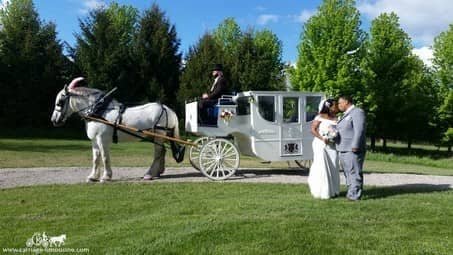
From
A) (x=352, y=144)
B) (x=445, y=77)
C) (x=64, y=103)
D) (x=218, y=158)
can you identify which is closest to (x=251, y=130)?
(x=218, y=158)

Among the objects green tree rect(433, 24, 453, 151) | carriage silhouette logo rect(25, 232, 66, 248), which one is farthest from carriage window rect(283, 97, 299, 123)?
green tree rect(433, 24, 453, 151)

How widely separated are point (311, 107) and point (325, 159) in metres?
3.90

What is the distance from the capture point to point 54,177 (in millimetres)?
12031

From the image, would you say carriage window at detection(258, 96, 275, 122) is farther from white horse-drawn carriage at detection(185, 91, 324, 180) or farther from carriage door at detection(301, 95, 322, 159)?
carriage door at detection(301, 95, 322, 159)

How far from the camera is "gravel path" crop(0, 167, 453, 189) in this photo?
37.0ft

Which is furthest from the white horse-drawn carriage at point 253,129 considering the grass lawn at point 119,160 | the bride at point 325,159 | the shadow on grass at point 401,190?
the grass lawn at point 119,160

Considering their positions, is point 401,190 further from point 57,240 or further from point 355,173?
point 57,240

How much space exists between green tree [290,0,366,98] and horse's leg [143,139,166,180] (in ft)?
81.1

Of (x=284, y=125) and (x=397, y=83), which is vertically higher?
(x=397, y=83)

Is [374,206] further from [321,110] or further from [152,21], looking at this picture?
[152,21]

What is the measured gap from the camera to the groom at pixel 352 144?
845cm

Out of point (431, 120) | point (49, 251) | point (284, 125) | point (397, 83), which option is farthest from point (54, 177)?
point (431, 120)

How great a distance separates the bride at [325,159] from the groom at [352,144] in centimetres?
18

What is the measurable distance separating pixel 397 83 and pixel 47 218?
3646 centimetres
